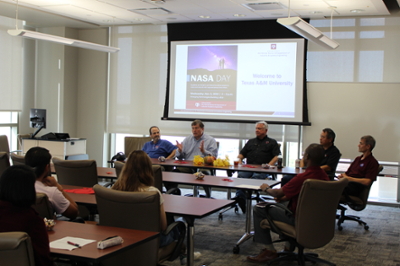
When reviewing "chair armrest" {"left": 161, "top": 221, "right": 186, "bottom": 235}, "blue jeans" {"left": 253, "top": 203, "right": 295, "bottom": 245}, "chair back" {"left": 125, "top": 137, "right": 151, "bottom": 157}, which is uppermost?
"chair back" {"left": 125, "top": 137, "right": 151, "bottom": 157}

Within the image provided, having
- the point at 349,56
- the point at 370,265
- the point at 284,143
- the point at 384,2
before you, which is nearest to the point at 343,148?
the point at 284,143

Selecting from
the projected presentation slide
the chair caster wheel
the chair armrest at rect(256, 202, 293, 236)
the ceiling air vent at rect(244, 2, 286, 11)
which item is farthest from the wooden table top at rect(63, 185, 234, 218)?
the projected presentation slide

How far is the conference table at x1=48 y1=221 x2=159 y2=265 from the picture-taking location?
2.33 m

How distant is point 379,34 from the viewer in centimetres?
778

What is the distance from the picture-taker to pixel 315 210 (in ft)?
12.9

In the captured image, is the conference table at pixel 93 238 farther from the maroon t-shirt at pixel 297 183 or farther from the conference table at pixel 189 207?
the maroon t-shirt at pixel 297 183

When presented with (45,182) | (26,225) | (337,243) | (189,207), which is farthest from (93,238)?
(337,243)

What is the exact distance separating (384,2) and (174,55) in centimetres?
402

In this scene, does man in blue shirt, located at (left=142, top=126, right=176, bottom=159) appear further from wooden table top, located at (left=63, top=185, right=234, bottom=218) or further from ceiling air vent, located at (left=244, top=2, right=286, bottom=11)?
wooden table top, located at (left=63, top=185, right=234, bottom=218)

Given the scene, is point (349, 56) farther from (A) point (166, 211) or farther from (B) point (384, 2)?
(A) point (166, 211)

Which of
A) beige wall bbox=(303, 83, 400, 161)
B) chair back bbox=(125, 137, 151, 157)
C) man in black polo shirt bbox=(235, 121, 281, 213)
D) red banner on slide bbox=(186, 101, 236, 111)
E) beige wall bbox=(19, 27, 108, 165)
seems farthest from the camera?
beige wall bbox=(19, 27, 108, 165)

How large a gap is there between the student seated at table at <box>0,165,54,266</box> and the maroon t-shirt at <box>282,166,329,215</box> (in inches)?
94.9

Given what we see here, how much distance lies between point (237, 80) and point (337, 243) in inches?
164

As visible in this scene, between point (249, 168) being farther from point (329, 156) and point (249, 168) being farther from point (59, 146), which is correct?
point (59, 146)
